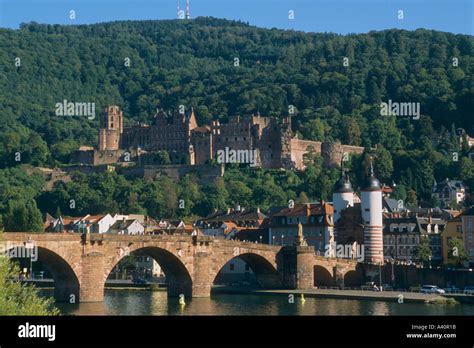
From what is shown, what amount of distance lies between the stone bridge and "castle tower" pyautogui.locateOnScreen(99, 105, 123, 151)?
81.6m

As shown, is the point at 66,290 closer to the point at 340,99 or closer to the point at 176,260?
the point at 176,260

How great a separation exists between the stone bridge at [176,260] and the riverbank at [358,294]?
211 centimetres

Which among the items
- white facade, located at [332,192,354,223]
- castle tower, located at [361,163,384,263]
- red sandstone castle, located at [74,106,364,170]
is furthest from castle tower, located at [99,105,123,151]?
castle tower, located at [361,163,384,263]

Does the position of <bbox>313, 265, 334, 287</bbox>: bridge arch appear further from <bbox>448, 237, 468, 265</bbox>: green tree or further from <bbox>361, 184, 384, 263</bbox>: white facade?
<bbox>448, 237, 468, 265</bbox>: green tree

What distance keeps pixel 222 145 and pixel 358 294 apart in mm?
78127

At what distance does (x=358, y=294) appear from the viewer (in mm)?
66125

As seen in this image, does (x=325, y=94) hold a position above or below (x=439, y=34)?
below

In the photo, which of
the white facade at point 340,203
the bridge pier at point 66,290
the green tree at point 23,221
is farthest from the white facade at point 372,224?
the bridge pier at point 66,290

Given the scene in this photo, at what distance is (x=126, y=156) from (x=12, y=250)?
9103 centimetres

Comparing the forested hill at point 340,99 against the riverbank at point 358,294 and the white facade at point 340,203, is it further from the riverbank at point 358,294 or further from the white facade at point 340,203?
the riverbank at point 358,294

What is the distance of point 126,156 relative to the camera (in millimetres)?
145500
